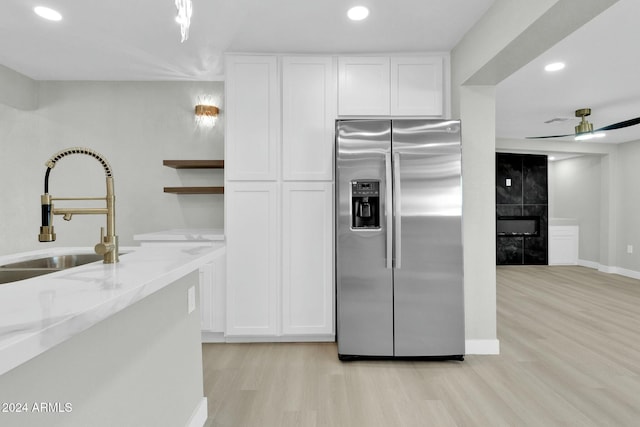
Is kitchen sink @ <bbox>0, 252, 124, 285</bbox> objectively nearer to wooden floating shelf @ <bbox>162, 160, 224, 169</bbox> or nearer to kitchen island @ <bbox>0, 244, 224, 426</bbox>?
kitchen island @ <bbox>0, 244, 224, 426</bbox>

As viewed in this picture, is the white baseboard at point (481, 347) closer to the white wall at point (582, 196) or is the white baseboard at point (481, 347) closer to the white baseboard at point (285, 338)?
the white baseboard at point (285, 338)

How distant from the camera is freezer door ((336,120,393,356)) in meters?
2.66

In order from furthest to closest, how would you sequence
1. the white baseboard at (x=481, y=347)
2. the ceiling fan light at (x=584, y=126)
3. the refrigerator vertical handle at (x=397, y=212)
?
the ceiling fan light at (x=584, y=126) → the white baseboard at (x=481, y=347) → the refrigerator vertical handle at (x=397, y=212)

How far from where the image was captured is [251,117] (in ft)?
9.78

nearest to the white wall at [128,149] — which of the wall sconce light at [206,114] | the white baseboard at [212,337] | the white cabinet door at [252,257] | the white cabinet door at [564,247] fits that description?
the wall sconce light at [206,114]

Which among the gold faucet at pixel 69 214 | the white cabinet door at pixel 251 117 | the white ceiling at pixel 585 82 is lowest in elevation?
the gold faucet at pixel 69 214

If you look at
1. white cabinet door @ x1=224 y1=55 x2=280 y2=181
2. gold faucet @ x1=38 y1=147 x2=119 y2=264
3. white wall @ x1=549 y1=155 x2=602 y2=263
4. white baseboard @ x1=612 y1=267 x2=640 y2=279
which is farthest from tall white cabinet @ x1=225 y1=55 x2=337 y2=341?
white wall @ x1=549 y1=155 x2=602 y2=263

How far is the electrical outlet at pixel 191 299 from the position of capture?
1.72 m

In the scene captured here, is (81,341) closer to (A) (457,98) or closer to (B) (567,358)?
(A) (457,98)

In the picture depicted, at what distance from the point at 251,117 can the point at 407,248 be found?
1.70 m

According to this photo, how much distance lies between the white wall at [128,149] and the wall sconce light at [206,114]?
70 mm

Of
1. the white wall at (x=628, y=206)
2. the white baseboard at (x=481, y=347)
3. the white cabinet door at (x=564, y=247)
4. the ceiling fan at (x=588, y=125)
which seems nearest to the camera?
the white baseboard at (x=481, y=347)

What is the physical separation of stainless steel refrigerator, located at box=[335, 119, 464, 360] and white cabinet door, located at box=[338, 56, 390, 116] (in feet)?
1.33

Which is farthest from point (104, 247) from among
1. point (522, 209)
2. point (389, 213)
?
point (522, 209)
